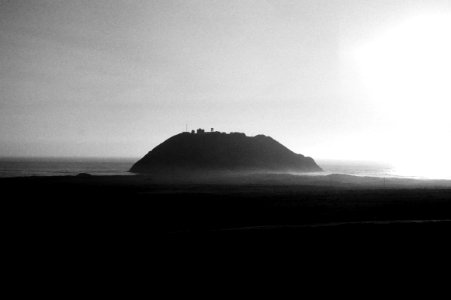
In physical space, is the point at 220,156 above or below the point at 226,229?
above

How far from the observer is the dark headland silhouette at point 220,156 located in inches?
3824

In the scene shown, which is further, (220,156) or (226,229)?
(220,156)

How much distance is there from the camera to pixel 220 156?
100188 mm

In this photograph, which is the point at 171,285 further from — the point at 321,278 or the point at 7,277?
the point at 7,277

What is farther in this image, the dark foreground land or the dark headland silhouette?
the dark headland silhouette

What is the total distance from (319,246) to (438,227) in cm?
899

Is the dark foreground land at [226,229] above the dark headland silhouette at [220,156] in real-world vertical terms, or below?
below

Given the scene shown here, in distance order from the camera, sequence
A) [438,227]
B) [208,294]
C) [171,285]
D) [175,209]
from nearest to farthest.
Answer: [208,294] → [171,285] → [438,227] → [175,209]

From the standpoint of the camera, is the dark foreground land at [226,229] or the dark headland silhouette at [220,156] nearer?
the dark foreground land at [226,229]

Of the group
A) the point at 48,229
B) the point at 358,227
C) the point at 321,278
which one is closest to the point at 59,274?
the point at 321,278

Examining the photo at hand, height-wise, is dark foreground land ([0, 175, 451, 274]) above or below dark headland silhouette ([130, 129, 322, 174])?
below

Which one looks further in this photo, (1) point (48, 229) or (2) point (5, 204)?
(2) point (5, 204)

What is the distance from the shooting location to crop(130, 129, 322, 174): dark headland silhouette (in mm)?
97125

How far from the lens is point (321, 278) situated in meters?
10.6
